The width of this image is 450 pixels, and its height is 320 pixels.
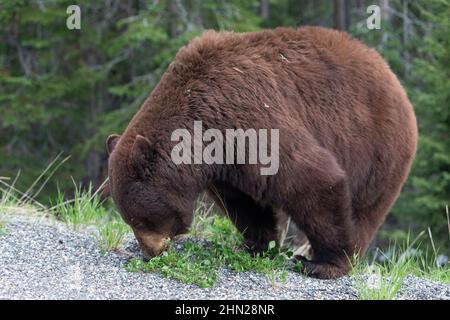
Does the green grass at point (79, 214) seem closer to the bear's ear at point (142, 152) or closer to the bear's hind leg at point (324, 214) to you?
the bear's ear at point (142, 152)

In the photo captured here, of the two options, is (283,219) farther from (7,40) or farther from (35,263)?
(7,40)

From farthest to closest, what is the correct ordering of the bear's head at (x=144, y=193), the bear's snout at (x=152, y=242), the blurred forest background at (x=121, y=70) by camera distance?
the blurred forest background at (x=121, y=70)
the bear's snout at (x=152, y=242)
the bear's head at (x=144, y=193)

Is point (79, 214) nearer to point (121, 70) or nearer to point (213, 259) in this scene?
point (213, 259)

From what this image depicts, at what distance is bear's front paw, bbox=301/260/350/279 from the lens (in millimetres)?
4965

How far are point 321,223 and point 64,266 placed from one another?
176cm

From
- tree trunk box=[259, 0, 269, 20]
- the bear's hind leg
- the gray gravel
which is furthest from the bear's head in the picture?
tree trunk box=[259, 0, 269, 20]

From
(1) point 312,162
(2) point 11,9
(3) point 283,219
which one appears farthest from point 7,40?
(1) point 312,162

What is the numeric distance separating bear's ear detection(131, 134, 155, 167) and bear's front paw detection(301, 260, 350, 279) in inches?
54.3

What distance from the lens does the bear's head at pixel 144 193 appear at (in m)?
4.66

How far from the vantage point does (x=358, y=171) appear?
523 cm

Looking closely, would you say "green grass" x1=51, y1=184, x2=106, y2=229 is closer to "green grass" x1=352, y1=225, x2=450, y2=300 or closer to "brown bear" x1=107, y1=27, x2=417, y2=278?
"brown bear" x1=107, y1=27, x2=417, y2=278

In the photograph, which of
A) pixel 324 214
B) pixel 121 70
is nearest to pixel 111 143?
pixel 324 214

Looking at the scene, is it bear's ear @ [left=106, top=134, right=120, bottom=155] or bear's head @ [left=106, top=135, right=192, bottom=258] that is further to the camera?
bear's ear @ [left=106, top=134, right=120, bottom=155]

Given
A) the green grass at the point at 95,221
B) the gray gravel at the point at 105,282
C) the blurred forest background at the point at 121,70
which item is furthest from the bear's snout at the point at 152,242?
the blurred forest background at the point at 121,70
